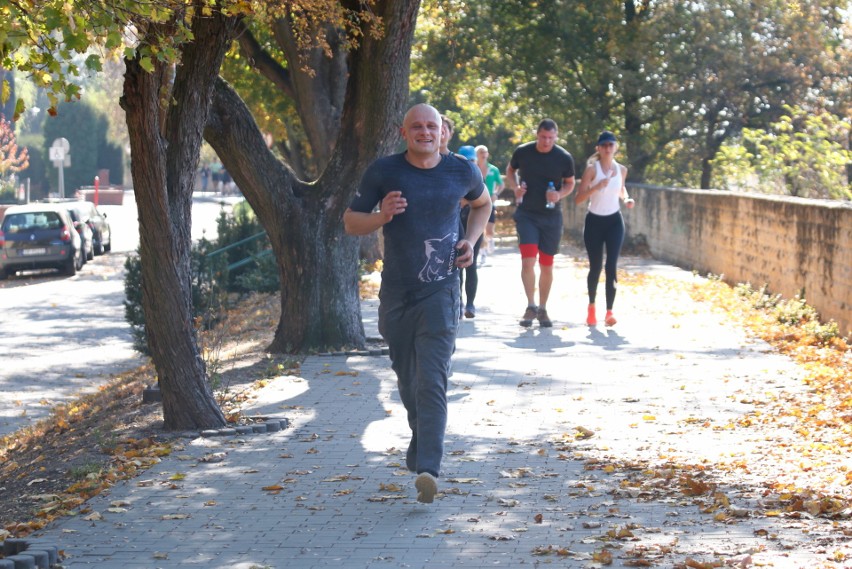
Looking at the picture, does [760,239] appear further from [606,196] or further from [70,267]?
[70,267]

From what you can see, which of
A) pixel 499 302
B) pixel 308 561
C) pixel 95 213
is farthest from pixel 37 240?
pixel 308 561

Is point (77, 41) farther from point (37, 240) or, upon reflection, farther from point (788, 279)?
point (37, 240)

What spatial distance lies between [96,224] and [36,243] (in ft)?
21.5

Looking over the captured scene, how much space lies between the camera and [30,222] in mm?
32312

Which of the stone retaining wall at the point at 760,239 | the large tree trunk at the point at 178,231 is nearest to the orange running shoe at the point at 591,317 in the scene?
the stone retaining wall at the point at 760,239

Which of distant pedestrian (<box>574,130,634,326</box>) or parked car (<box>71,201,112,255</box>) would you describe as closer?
distant pedestrian (<box>574,130,634,326</box>)

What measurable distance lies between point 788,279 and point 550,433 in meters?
7.59

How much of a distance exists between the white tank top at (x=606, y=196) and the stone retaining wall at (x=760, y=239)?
211 cm

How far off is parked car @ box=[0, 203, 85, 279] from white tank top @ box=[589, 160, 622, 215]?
20.7 metres

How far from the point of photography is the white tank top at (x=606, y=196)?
1416cm

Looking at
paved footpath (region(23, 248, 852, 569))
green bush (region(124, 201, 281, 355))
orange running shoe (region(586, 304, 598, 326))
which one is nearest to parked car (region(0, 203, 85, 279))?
green bush (region(124, 201, 281, 355))

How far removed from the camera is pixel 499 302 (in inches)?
691

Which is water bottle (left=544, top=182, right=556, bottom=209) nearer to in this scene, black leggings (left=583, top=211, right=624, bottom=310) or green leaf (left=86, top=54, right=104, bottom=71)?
black leggings (left=583, top=211, right=624, bottom=310)

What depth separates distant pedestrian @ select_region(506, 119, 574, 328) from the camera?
46.0ft
